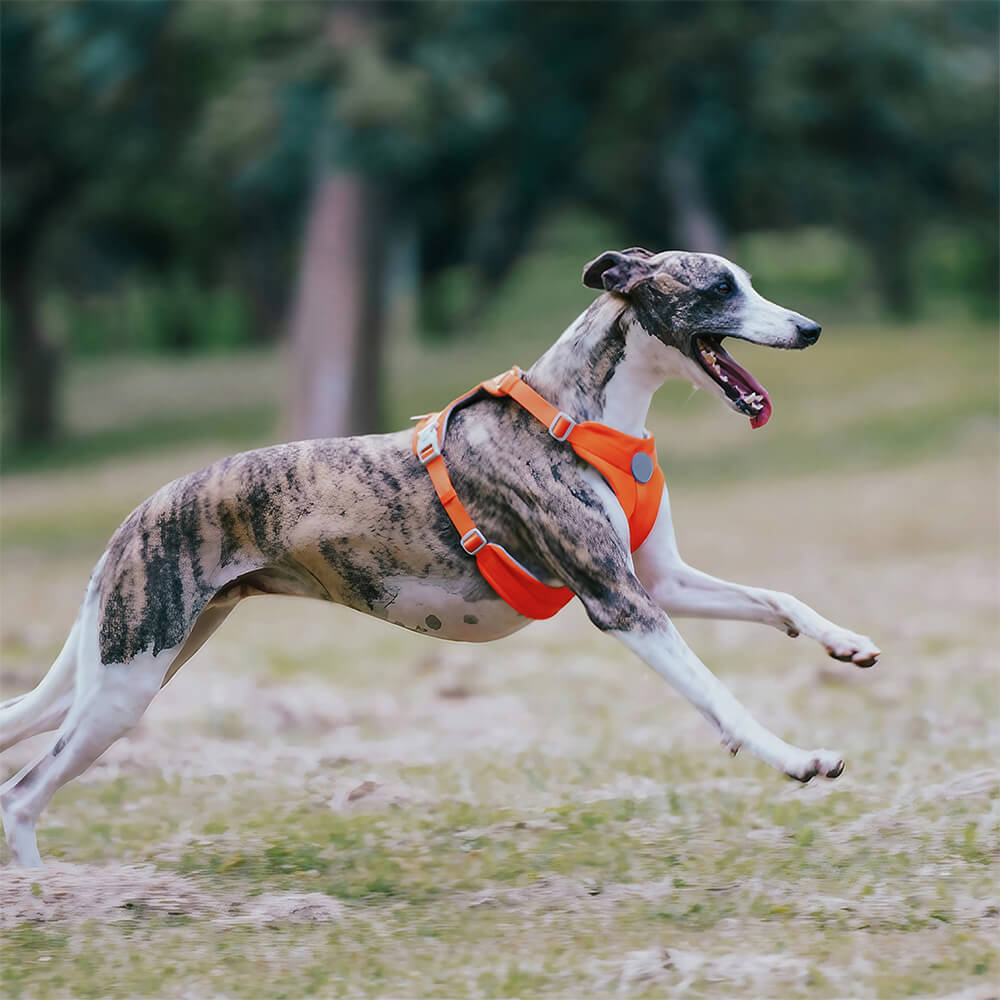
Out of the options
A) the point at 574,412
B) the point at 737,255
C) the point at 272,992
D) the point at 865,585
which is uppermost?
the point at 737,255

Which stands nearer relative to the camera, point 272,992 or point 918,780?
point 272,992

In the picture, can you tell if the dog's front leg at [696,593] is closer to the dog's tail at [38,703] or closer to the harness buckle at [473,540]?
the harness buckle at [473,540]

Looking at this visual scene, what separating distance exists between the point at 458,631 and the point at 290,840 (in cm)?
119

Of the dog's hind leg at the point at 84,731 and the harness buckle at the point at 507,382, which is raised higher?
the harness buckle at the point at 507,382

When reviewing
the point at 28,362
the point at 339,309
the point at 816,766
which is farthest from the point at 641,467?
the point at 28,362

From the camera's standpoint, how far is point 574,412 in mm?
4820

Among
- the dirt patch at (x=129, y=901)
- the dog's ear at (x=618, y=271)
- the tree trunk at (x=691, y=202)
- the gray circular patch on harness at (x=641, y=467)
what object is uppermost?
the tree trunk at (x=691, y=202)

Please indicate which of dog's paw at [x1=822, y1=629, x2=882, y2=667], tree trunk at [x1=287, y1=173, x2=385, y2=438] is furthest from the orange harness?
tree trunk at [x1=287, y1=173, x2=385, y2=438]

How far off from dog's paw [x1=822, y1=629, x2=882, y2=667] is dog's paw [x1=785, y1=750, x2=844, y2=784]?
407 millimetres

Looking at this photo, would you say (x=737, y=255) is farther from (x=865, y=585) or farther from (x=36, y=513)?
(x=865, y=585)

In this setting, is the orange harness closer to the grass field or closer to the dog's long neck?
the dog's long neck

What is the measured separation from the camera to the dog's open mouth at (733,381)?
4.65 meters

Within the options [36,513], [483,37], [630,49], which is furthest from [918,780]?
[630,49]

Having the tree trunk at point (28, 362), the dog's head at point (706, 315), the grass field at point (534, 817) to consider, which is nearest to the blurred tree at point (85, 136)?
the tree trunk at point (28, 362)
